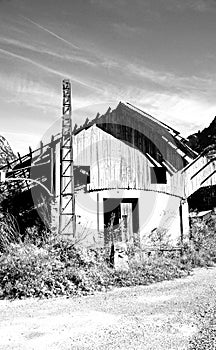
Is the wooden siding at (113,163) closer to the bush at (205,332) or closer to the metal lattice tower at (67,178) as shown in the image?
the metal lattice tower at (67,178)

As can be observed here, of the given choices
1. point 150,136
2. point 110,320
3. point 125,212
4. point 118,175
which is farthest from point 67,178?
point 110,320

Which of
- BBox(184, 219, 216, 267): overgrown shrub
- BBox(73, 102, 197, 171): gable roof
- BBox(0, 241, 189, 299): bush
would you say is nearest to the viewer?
BBox(0, 241, 189, 299): bush

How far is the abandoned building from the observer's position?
14742 millimetres

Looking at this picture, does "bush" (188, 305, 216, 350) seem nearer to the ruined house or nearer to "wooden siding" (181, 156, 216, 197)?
the ruined house

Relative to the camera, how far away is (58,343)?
5.49 metres

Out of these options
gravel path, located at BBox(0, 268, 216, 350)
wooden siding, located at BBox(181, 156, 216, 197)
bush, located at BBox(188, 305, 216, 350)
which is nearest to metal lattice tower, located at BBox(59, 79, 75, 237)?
gravel path, located at BBox(0, 268, 216, 350)

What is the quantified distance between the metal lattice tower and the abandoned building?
41 millimetres

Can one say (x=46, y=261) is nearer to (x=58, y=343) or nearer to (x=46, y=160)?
(x=58, y=343)

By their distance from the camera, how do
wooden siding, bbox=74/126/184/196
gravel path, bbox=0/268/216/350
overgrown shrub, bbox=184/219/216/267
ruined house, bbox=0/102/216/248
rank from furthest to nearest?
wooden siding, bbox=74/126/184/196, ruined house, bbox=0/102/216/248, overgrown shrub, bbox=184/219/216/267, gravel path, bbox=0/268/216/350

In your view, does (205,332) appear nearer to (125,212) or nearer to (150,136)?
(125,212)

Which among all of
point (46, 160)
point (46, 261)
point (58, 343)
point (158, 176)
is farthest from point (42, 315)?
point (158, 176)

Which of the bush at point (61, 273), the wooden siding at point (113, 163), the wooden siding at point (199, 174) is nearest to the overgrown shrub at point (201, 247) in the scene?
the bush at point (61, 273)

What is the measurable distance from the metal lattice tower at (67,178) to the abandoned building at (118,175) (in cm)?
4

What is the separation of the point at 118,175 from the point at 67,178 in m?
2.63
